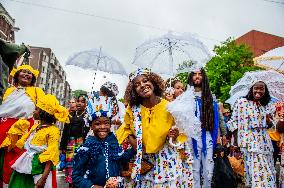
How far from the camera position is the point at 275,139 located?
5.42 meters

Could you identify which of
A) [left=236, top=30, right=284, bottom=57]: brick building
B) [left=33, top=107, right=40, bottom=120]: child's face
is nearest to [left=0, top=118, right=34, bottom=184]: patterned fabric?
[left=33, top=107, right=40, bottom=120]: child's face

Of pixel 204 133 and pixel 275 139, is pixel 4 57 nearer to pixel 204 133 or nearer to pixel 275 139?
pixel 204 133

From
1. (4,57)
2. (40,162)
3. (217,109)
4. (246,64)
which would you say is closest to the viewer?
(4,57)

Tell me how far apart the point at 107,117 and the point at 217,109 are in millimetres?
1985

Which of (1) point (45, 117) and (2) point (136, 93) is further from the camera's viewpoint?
(1) point (45, 117)

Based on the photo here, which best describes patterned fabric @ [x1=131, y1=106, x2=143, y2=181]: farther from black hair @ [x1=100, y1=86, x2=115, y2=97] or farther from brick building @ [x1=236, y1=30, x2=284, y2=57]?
brick building @ [x1=236, y1=30, x2=284, y2=57]

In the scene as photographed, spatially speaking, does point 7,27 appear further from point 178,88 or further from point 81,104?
point 178,88

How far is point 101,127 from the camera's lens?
11.2 ft

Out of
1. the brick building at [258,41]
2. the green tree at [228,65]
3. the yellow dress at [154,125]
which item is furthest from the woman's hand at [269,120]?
the brick building at [258,41]

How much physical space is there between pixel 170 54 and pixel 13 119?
2642 mm

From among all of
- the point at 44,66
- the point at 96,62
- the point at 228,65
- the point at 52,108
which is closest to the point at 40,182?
the point at 52,108

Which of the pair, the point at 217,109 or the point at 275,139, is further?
the point at 275,139

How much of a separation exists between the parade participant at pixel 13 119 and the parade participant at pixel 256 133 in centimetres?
313

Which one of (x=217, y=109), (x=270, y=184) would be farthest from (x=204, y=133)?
(x=270, y=184)
